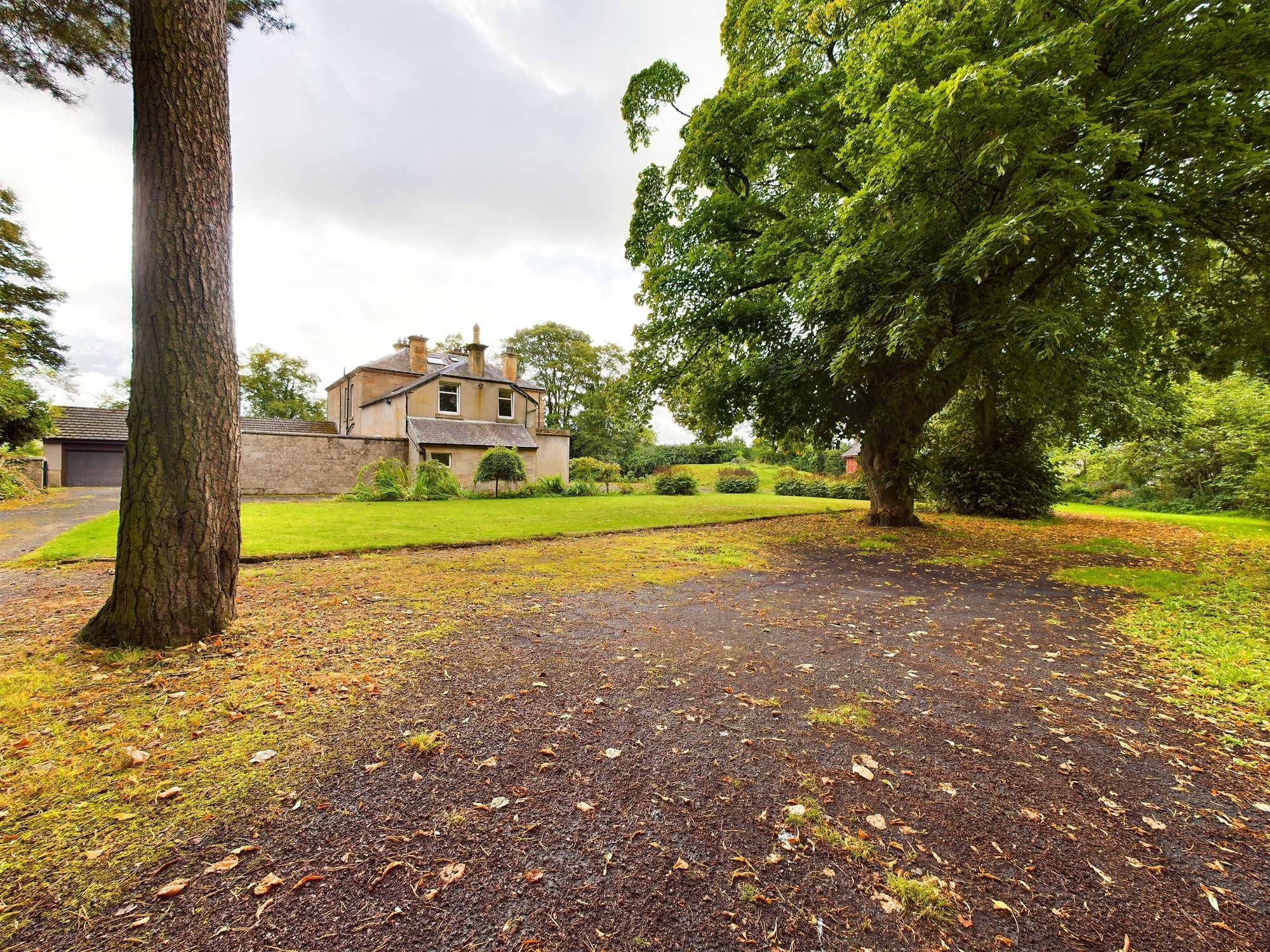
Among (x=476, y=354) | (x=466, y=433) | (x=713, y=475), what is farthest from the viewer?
(x=713, y=475)

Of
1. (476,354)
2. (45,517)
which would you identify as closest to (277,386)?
(476,354)

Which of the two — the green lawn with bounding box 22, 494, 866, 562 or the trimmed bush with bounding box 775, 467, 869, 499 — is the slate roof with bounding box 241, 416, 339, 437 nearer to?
the green lawn with bounding box 22, 494, 866, 562

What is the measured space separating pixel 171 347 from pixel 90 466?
1224 inches

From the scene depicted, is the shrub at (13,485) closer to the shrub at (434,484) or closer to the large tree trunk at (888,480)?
the shrub at (434,484)

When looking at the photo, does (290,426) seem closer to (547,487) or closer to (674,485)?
(547,487)

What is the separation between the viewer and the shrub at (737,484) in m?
29.1

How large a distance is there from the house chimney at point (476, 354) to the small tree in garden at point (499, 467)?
781 centimetres

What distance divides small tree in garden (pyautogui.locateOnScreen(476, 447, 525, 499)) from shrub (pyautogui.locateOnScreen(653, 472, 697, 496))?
25.5 feet

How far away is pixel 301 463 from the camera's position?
20.3 meters

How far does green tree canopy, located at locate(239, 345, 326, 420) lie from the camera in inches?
1592

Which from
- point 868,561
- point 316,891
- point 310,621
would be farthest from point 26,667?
point 868,561

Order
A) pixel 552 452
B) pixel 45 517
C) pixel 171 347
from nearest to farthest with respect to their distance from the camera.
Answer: pixel 171 347 → pixel 45 517 → pixel 552 452

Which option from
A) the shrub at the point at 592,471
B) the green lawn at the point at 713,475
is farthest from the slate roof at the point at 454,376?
the green lawn at the point at 713,475

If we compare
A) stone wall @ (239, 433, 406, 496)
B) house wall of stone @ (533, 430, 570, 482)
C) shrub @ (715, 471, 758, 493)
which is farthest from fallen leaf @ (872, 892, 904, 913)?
shrub @ (715, 471, 758, 493)
